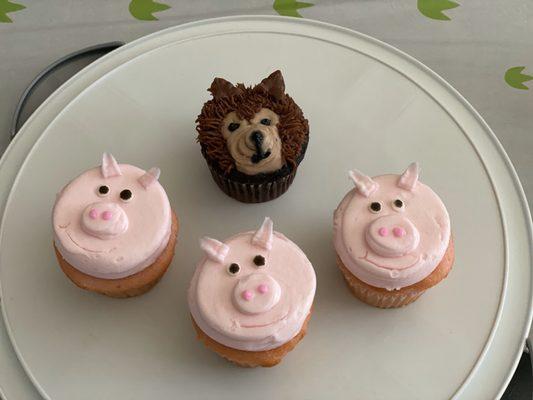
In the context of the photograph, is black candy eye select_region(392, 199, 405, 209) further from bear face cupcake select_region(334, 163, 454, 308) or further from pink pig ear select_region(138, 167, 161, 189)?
pink pig ear select_region(138, 167, 161, 189)

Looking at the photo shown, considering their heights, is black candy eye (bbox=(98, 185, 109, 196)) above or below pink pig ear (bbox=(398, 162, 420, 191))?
below

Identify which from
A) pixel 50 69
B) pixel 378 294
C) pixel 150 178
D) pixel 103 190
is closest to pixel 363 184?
pixel 378 294

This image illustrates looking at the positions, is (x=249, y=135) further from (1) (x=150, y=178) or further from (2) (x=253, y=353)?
(2) (x=253, y=353)

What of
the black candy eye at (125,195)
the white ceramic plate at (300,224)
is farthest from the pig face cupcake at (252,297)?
the black candy eye at (125,195)

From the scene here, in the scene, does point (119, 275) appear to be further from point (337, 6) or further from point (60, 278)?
point (337, 6)

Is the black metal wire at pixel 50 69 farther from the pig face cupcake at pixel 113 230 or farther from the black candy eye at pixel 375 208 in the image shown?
the black candy eye at pixel 375 208

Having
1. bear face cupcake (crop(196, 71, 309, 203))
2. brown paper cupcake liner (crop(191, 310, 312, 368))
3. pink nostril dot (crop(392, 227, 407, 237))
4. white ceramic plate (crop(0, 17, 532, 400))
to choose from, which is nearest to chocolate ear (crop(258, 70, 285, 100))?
bear face cupcake (crop(196, 71, 309, 203))

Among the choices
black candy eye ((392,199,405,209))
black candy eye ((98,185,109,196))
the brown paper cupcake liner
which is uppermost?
black candy eye ((392,199,405,209))

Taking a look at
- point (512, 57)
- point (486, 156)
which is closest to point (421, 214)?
point (486, 156)

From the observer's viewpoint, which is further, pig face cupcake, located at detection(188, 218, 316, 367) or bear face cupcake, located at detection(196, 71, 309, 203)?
bear face cupcake, located at detection(196, 71, 309, 203)
